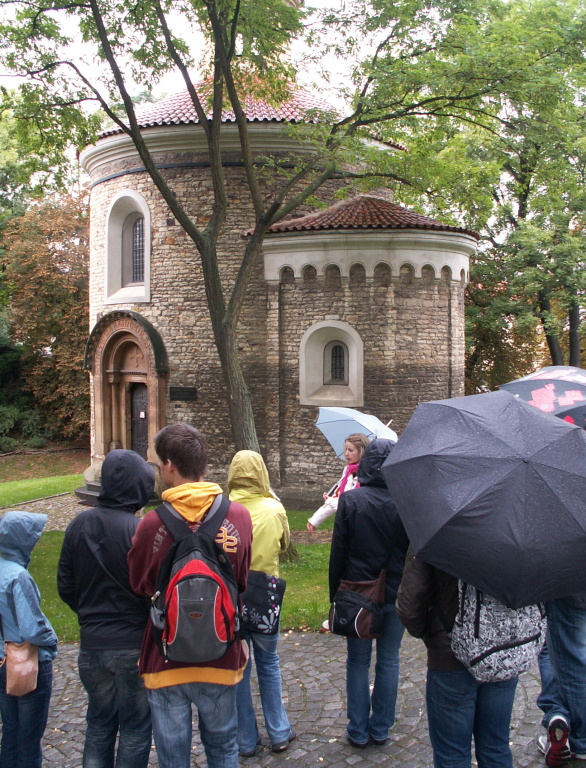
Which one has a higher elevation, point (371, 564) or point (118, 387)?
point (118, 387)

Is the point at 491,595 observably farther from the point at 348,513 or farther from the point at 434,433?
the point at 348,513

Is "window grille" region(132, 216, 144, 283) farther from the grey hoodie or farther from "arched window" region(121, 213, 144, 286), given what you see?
the grey hoodie

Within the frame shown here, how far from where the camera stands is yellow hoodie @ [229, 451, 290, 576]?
4.25 metres

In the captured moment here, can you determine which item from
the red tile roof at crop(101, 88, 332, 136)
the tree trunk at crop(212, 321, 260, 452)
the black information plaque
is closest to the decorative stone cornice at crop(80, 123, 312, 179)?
the red tile roof at crop(101, 88, 332, 136)

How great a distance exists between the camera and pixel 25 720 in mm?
3801

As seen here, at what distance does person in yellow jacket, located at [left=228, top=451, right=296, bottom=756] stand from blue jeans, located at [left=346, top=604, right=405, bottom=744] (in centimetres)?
46

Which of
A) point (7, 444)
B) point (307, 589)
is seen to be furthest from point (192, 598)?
point (7, 444)

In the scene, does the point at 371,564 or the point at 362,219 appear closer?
the point at 371,564

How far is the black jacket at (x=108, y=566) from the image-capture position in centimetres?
346

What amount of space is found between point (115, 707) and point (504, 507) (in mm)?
2297

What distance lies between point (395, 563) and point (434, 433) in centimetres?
143

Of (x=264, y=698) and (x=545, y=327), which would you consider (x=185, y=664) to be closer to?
(x=264, y=698)

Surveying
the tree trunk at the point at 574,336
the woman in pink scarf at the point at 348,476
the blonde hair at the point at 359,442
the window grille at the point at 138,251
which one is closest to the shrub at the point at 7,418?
the window grille at the point at 138,251

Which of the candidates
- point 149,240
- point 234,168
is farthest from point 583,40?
point 149,240
